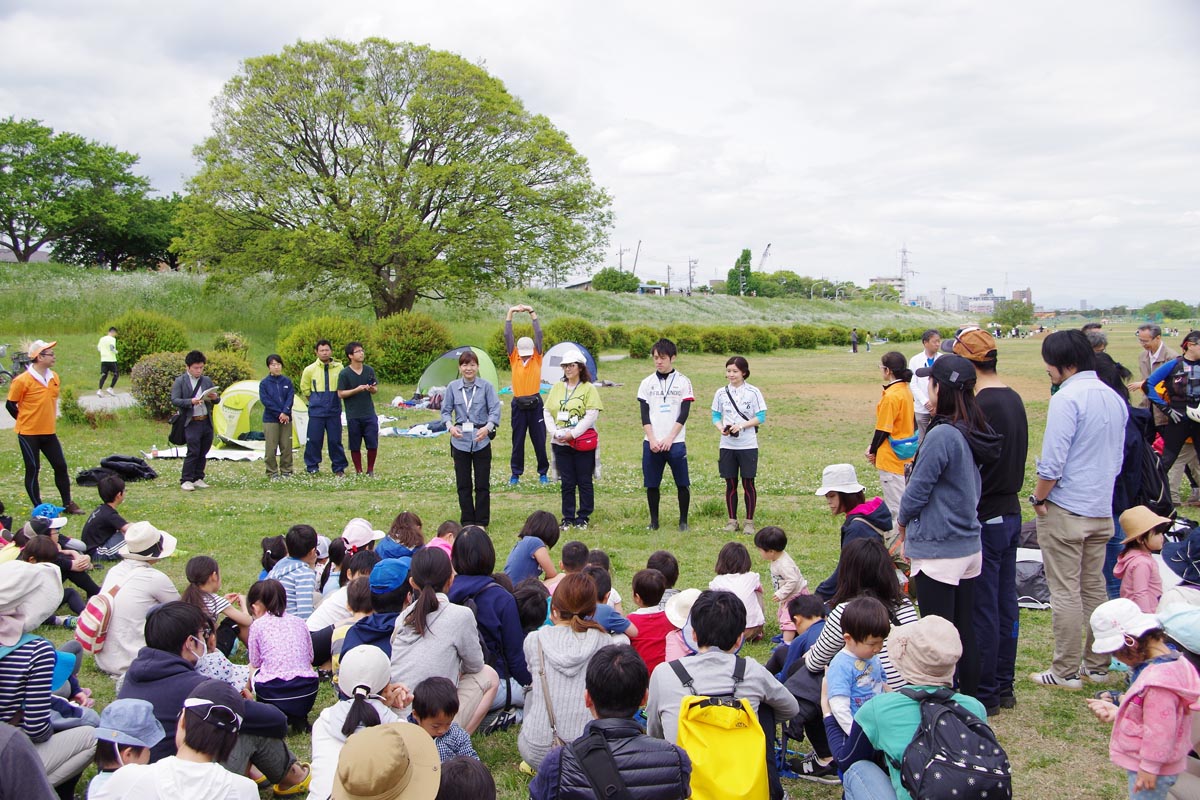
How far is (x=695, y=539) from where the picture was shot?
7.80 m

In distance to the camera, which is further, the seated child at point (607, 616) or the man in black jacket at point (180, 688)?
the seated child at point (607, 616)

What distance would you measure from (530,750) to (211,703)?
1.40 metres

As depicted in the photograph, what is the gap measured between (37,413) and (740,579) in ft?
25.9

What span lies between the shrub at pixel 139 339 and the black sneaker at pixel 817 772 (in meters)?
22.5

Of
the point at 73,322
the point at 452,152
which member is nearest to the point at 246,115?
the point at 452,152

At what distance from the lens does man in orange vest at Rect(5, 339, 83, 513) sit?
28.2 feet

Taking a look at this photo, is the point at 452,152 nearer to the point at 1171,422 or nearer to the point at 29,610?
the point at 1171,422

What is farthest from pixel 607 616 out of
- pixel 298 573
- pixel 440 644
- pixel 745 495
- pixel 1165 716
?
pixel 745 495

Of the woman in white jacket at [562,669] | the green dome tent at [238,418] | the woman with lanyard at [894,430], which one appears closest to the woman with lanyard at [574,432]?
the woman with lanyard at [894,430]

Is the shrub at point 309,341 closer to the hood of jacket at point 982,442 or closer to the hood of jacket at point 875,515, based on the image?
the hood of jacket at point 875,515

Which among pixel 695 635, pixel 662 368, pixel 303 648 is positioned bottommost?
pixel 303 648

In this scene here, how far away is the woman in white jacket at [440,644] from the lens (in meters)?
3.72

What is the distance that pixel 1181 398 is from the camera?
8102 mm

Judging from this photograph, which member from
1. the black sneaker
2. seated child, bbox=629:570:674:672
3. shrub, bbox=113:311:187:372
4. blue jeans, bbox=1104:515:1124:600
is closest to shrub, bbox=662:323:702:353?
shrub, bbox=113:311:187:372
